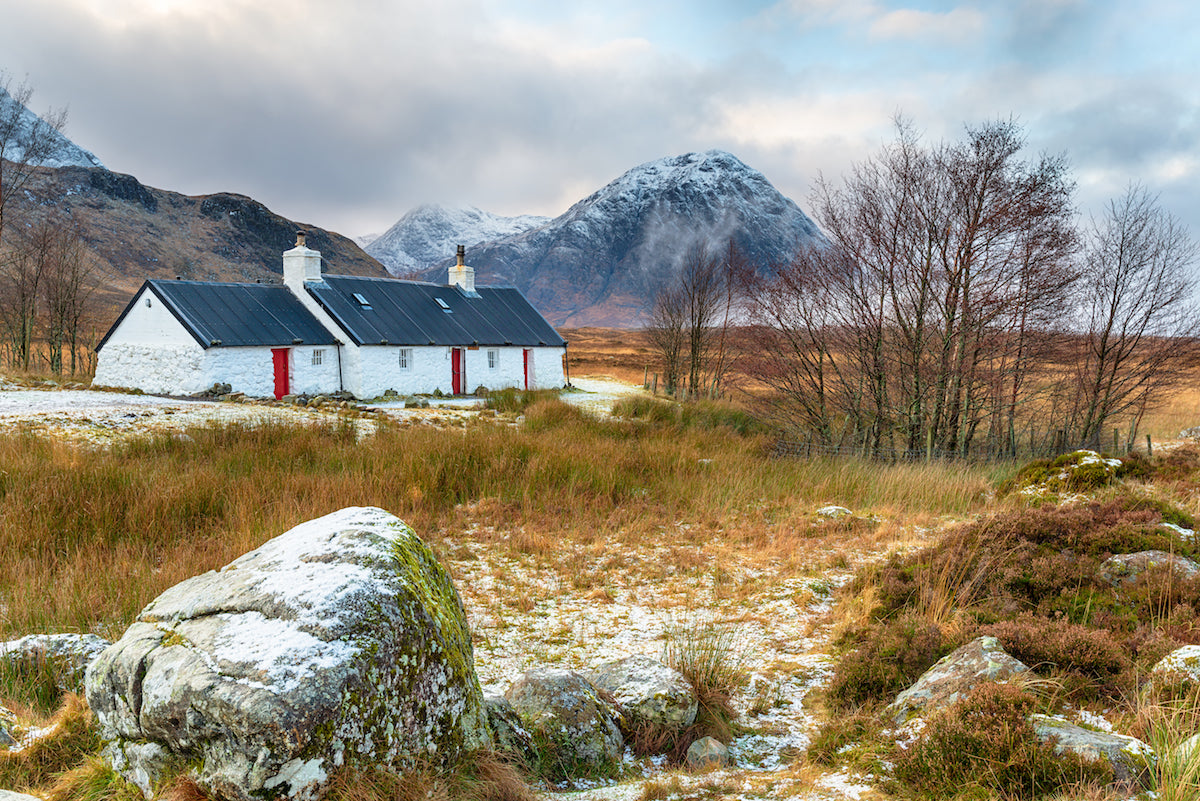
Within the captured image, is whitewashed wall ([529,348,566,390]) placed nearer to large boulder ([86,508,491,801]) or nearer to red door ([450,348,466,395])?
red door ([450,348,466,395])

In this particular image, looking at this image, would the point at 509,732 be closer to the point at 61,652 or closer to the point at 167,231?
the point at 61,652

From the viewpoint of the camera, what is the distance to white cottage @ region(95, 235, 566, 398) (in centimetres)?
2422

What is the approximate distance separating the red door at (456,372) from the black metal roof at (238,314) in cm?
529

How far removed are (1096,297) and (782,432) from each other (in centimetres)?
955

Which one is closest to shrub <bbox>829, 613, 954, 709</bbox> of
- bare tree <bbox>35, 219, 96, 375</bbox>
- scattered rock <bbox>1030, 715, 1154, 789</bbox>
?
scattered rock <bbox>1030, 715, 1154, 789</bbox>

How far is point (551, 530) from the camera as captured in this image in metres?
9.26

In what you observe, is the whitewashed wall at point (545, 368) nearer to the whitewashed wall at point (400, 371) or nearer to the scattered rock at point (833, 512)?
the whitewashed wall at point (400, 371)

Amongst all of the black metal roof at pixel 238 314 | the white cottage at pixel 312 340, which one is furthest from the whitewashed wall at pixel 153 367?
the black metal roof at pixel 238 314

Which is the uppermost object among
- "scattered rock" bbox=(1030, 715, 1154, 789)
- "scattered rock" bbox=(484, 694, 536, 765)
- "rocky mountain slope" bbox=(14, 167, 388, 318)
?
"rocky mountain slope" bbox=(14, 167, 388, 318)

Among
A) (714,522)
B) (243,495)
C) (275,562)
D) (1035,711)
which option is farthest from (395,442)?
(1035,711)

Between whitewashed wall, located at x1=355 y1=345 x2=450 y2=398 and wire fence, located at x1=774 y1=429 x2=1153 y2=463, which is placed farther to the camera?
whitewashed wall, located at x1=355 y1=345 x2=450 y2=398

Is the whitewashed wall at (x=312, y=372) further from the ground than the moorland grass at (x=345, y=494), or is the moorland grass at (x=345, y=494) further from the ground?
the whitewashed wall at (x=312, y=372)

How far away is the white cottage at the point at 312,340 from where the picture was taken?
24.2 metres

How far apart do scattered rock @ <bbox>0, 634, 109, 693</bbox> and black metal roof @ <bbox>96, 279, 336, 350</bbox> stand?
71.0ft
